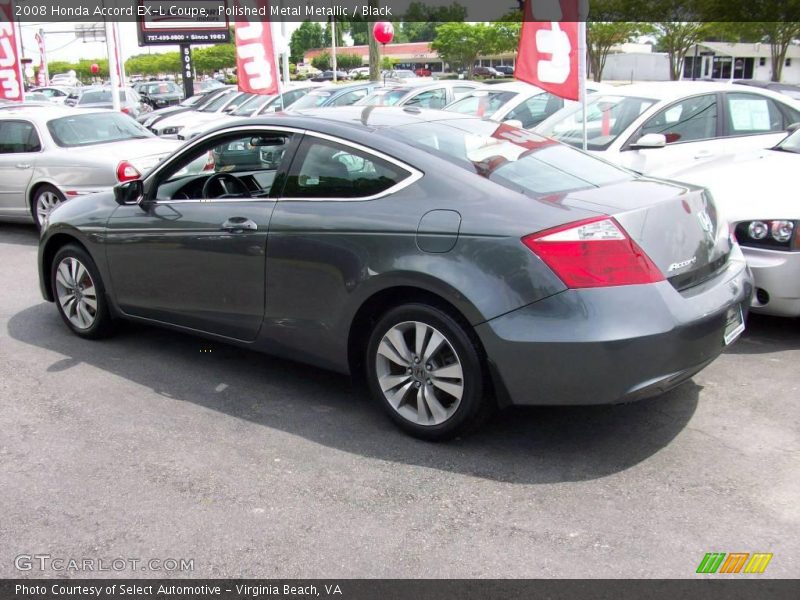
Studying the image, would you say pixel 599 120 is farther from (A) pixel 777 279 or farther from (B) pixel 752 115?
(A) pixel 777 279

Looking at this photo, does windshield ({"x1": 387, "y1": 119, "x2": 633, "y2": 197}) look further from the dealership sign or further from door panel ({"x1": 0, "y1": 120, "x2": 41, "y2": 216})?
the dealership sign

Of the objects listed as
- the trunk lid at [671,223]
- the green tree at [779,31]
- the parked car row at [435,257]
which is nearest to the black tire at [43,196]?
the parked car row at [435,257]

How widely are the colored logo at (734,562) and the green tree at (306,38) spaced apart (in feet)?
415

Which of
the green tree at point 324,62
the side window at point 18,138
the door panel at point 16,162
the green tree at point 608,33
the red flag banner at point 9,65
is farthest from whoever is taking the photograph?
the green tree at point 324,62

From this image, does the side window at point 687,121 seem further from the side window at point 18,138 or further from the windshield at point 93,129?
the side window at point 18,138

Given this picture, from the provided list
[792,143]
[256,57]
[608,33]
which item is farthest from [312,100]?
[608,33]

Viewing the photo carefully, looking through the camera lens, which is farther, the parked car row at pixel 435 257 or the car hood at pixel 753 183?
the car hood at pixel 753 183

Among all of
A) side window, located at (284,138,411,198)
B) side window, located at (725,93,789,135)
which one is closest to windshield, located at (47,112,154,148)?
side window, located at (284,138,411,198)

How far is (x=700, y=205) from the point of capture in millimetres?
4051

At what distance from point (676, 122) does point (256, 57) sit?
22.5 ft

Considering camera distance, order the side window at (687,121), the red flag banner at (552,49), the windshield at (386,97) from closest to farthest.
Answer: the red flag banner at (552,49), the side window at (687,121), the windshield at (386,97)

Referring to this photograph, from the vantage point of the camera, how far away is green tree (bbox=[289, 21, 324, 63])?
123m

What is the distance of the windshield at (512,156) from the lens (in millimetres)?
3936
